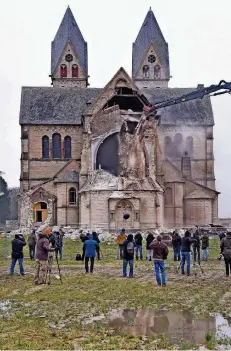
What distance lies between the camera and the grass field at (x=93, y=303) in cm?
1139

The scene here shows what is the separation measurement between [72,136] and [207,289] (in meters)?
51.1

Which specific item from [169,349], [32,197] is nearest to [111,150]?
[32,197]

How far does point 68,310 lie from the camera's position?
15.1m

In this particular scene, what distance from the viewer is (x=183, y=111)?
72375 millimetres

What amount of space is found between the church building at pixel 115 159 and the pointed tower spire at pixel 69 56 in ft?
51.5

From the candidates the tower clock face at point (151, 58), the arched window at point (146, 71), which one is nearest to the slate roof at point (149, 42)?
the tower clock face at point (151, 58)

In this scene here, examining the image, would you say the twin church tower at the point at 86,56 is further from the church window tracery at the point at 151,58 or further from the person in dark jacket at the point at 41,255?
the person in dark jacket at the point at 41,255

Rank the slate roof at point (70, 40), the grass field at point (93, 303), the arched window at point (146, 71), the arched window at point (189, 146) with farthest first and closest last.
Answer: the arched window at point (146, 71)
the slate roof at point (70, 40)
the arched window at point (189, 146)
the grass field at point (93, 303)

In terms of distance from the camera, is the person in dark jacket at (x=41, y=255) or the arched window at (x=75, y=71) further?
the arched window at (x=75, y=71)

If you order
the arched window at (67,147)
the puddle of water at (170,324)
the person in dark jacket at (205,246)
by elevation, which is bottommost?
the puddle of water at (170,324)

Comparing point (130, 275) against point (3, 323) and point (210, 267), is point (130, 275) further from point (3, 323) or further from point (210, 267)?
point (3, 323)

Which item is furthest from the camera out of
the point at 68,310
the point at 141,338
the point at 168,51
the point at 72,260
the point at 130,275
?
the point at 168,51

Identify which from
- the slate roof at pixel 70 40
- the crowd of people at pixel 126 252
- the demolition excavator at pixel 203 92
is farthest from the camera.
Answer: the slate roof at pixel 70 40

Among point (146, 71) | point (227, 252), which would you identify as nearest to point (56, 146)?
point (146, 71)
